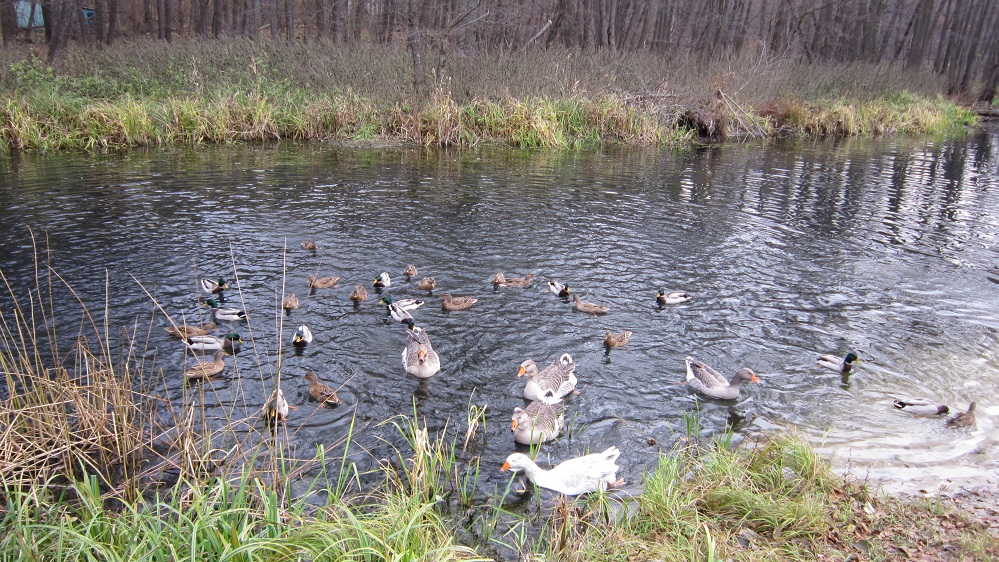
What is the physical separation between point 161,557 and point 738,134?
26013 mm

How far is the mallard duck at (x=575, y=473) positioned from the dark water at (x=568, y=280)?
1.10 ft

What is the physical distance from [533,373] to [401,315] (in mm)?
2564

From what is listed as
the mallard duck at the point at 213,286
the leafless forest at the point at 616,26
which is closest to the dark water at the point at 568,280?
the mallard duck at the point at 213,286

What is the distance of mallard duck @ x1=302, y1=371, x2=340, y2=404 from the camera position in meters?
6.92

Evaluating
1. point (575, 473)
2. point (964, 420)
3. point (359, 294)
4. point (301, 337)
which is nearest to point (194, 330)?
point (301, 337)

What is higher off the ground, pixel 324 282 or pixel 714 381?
pixel 324 282

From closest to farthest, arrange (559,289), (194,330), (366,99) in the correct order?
(194,330) < (559,289) < (366,99)

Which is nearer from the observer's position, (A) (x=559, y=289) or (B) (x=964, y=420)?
(B) (x=964, y=420)

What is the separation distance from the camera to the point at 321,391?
703 cm

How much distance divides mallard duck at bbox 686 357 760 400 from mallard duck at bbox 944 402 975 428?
1.90 m

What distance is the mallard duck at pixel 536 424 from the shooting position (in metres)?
6.27

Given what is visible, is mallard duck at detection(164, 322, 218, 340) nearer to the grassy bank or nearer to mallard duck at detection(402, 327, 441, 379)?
mallard duck at detection(402, 327, 441, 379)

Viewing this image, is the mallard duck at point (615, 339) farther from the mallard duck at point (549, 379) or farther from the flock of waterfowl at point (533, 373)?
the mallard duck at point (549, 379)

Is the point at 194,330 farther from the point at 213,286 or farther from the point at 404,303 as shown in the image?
the point at 404,303
